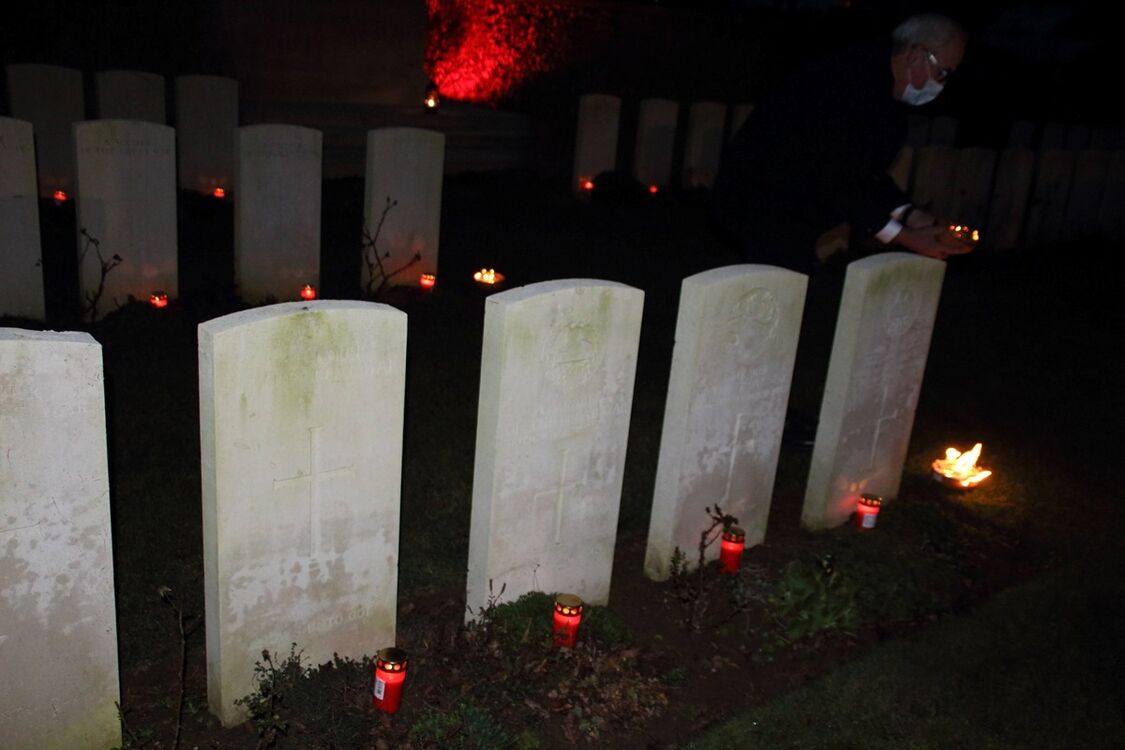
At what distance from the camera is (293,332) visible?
3.14 metres

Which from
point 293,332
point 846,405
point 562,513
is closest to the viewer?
point 293,332

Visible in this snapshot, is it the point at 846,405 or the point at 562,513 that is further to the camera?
the point at 846,405

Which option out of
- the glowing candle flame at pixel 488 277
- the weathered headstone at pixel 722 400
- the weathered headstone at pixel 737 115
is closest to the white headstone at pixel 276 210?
the glowing candle flame at pixel 488 277

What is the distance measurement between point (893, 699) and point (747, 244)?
2521mm

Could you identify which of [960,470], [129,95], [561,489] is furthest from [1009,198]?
[129,95]

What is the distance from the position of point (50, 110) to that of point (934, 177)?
8336 millimetres

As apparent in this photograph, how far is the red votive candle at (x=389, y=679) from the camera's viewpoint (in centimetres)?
338

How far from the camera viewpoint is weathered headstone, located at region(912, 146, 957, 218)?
10227mm

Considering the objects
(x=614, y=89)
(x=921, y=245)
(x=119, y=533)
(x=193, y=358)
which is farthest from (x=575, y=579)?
(x=614, y=89)

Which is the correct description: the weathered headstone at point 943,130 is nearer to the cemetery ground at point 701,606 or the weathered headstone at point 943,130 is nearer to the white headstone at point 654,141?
the white headstone at point 654,141

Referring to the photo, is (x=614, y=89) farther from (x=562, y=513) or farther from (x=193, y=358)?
(x=562, y=513)

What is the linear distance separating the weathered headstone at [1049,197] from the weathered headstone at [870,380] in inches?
271

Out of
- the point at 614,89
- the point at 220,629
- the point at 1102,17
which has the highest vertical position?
the point at 1102,17

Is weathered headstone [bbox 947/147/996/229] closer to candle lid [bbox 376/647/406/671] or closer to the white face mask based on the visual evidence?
the white face mask
